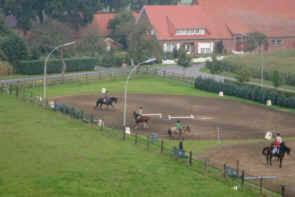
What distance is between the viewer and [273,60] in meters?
106

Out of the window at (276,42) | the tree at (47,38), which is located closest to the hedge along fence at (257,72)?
the tree at (47,38)

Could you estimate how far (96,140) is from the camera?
55.3 metres

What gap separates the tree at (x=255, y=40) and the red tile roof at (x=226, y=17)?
10.3ft

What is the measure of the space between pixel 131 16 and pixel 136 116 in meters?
63.7

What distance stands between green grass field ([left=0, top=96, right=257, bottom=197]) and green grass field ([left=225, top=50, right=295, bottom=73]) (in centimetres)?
4393

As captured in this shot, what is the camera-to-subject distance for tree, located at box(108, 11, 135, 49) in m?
121

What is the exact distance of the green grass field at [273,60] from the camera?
99981 mm

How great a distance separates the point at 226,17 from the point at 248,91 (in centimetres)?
5044

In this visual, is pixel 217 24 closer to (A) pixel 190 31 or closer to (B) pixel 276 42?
(A) pixel 190 31

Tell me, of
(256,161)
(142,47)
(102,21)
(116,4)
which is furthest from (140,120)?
(116,4)

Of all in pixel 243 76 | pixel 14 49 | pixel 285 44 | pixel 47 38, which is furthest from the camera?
pixel 285 44

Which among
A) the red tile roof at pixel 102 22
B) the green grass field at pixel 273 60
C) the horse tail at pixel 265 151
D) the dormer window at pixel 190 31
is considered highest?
the red tile roof at pixel 102 22

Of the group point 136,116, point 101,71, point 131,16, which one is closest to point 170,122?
point 136,116

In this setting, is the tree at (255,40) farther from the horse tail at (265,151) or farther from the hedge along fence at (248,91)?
the horse tail at (265,151)
